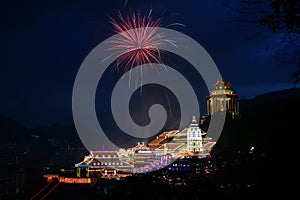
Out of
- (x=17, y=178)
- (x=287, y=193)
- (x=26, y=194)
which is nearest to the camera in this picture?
(x=287, y=193)

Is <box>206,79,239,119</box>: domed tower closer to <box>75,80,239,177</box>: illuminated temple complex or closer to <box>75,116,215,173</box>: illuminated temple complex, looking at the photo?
<box>75,80,239,177</box>: illuminated temple complex

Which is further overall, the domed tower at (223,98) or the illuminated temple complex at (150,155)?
the domed tower at (223,98)

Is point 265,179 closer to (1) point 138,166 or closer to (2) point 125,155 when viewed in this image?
(1) point 138,166

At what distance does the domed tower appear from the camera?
164 ft

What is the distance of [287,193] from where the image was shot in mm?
3822

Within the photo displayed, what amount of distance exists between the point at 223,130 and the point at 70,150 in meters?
49.0

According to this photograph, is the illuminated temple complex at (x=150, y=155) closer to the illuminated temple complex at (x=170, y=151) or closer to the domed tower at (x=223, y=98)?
the illuminated temple complex at (x=170, y=151)

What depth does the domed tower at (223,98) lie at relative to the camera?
49906mm

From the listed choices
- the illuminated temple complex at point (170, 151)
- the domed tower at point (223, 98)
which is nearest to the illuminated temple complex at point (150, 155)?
the illuminated temple complex at point (170, 151)

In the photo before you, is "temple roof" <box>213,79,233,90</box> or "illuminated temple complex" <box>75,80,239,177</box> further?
"temple roof" <box>213,79,233,90</box>

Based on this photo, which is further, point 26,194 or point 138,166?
point 138,166

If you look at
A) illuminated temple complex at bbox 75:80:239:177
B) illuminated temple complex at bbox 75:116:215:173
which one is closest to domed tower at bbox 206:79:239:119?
illuminated temple complex at bbox 75:80:239:177

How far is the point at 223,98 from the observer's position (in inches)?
1967

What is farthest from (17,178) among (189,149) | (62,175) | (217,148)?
(217,148)
